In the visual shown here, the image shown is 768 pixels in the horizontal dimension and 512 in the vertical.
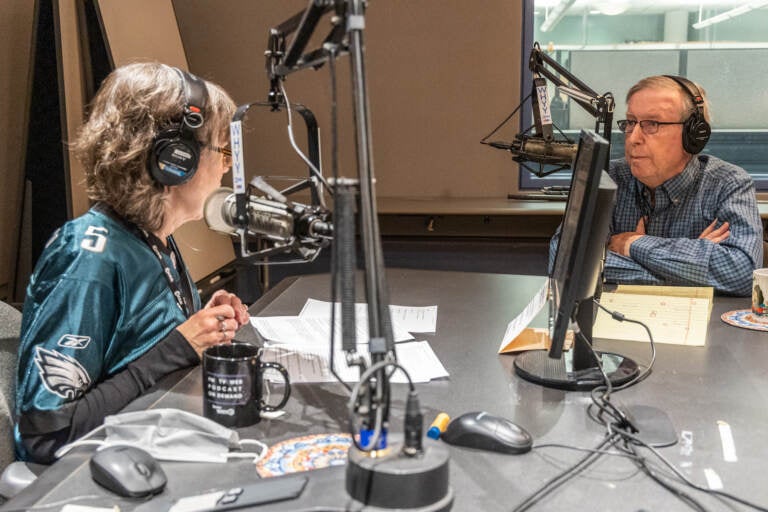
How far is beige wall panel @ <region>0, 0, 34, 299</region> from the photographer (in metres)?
2.86

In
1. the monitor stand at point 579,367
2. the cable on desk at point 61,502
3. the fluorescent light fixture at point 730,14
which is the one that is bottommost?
the monitor stand at point 579,367

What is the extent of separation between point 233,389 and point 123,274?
0.35 meters

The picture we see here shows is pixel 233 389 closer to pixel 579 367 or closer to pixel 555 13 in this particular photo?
pixel 579 367

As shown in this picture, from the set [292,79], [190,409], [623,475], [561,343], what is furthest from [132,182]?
[292,79]

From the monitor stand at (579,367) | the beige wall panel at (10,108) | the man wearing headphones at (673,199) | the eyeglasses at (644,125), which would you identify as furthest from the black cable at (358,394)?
the beige wall panel at (10,108)

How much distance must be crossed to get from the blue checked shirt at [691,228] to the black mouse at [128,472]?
1.20m

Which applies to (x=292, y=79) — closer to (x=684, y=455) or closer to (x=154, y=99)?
(x=154, y=99)

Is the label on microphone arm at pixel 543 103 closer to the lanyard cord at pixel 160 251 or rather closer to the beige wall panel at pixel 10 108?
the lanyard cord at pixel 160 251

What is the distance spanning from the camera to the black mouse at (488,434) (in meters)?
0.93

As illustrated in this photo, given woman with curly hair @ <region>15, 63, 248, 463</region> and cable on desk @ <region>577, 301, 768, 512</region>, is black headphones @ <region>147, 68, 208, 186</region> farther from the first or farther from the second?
cable on desk @ <region>577, 301, 768, 512</region>

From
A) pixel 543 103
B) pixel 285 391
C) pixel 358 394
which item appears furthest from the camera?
pixel 543 103

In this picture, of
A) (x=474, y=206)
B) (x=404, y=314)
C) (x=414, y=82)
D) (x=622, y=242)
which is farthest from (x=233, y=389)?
(x=414, y=82)

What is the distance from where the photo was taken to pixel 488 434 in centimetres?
94

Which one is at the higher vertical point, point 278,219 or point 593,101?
point 593,101
